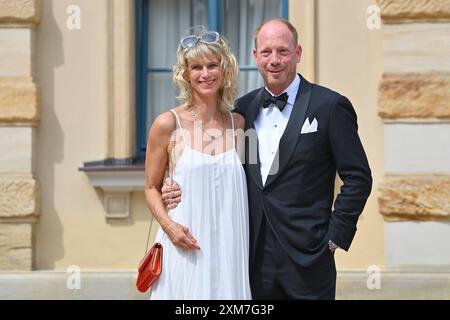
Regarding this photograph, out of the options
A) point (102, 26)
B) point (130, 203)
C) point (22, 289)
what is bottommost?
point (22, 289)

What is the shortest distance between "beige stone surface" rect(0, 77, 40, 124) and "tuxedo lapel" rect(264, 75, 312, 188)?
9.69ft

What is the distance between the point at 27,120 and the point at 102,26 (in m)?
0.84

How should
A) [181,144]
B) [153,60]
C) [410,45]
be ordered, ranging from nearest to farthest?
1. [181,144]
2. [410,45]
3. [153,60]

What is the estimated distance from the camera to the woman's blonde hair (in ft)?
12.7

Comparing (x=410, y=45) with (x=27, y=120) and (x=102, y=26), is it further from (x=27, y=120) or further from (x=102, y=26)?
(x=27, y=120)

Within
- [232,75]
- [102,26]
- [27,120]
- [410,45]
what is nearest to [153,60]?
[102,26]

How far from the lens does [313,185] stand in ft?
12.8

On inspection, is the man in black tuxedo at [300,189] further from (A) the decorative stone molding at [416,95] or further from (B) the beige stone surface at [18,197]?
(B) the beige stone surface at [18,197]

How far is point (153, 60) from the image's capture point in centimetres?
684

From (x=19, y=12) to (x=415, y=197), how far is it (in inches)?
117

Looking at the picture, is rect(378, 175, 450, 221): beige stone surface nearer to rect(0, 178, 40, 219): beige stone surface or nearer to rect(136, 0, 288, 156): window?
rect(136, 0, 288, 156): window

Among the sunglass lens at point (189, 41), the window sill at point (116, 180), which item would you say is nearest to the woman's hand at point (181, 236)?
the sunglass lens at point (189, 41)

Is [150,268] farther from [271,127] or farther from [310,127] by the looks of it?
[310,127]

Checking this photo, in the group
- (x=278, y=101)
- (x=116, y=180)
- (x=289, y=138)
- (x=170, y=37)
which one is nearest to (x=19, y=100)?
(x=116, y=180)
